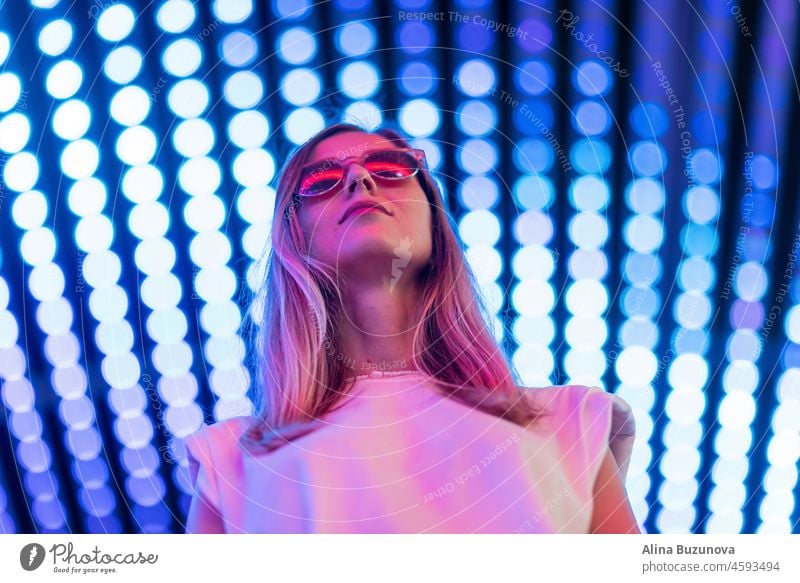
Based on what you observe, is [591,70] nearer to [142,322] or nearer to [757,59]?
[757,59]

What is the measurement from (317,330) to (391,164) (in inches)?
6.4

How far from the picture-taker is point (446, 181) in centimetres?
64

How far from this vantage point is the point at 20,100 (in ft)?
2.19

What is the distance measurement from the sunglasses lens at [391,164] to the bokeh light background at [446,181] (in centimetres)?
2

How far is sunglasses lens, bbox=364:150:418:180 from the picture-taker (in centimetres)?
62

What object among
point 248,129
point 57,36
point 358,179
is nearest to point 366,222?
point 358,179

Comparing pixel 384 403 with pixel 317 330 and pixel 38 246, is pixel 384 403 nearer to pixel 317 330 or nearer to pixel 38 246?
pixel 317 330

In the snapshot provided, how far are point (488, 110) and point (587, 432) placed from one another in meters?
0.30

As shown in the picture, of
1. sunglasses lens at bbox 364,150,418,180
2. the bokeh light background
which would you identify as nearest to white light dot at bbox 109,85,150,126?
the bokeh light background

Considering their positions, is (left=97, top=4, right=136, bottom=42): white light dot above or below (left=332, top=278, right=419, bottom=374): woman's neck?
above

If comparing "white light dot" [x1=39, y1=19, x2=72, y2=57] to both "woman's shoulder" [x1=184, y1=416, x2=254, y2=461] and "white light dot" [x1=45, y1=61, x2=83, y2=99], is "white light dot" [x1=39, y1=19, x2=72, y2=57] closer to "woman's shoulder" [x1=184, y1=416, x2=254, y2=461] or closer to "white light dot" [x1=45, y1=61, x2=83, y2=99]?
"white light dot" [x1=45, y1=61, x2=83, y2=99]

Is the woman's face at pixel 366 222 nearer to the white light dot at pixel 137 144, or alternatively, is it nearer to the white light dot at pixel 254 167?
the white light dot at pixel 254 167

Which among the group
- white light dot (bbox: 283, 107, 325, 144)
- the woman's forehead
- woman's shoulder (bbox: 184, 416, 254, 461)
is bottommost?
woman's shoulder (bbox: 184, 416, 254, 461)
